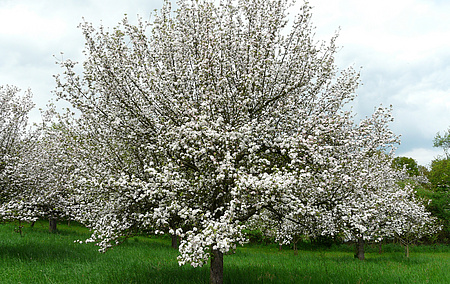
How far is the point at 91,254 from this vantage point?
Result: 15.1 m

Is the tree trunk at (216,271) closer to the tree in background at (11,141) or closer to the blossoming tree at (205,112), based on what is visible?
the blossoming tree at (205,112)

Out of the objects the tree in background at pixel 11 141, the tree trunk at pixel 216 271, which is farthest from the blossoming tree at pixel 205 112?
the tree in background at pixel 11 141

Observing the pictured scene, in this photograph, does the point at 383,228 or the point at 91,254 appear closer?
the point at 91,254

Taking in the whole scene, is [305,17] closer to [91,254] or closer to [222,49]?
[222,49]

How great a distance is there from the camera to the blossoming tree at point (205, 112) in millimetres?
8586

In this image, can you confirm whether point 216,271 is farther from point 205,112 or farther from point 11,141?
point 11,141

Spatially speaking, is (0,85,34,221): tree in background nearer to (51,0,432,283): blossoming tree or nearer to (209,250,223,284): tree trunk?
Result: (51,0,432,283): blossoming tree

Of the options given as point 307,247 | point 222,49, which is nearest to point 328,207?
point 222,49

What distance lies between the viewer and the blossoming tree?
28.2 ft

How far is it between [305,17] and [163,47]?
5199 millimetres

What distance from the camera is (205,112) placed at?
28.9ft

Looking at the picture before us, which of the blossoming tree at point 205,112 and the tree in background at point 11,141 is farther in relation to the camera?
the tree in background at point 11,141

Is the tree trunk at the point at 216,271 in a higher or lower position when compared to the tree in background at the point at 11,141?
lower

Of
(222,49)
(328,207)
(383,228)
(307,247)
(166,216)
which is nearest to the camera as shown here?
(166,216)
